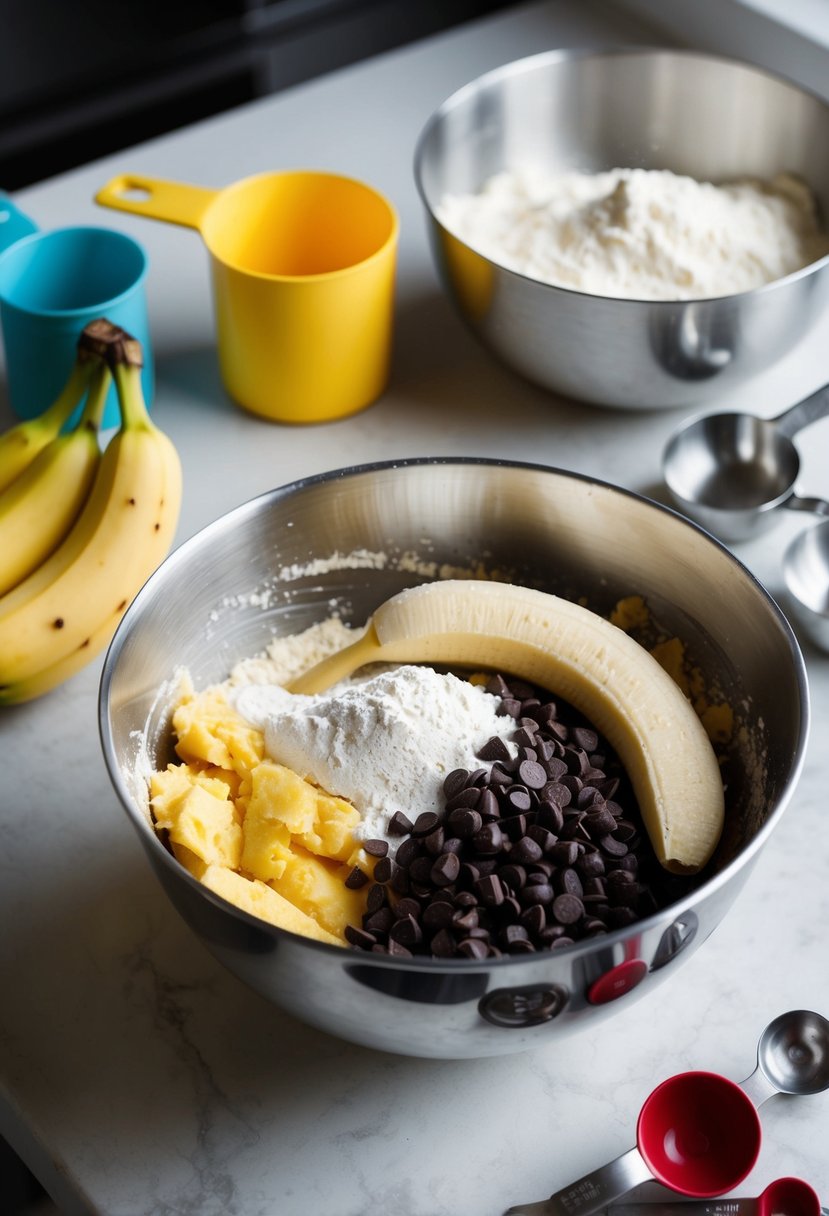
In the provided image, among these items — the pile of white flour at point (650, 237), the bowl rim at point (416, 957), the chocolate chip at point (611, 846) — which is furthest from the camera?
the pile of white flour at point (650, 237)

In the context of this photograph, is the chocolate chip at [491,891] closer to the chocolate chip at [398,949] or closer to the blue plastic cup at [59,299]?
the chocolate chip at [398,949]

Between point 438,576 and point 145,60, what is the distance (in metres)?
1.63

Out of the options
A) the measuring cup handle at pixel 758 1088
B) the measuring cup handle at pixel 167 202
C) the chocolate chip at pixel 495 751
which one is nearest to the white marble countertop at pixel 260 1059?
the measuring cup handle at pixel 758 1088

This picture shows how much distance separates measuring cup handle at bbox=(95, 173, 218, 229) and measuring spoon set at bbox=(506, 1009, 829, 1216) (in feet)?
3.43

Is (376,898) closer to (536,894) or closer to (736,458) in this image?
(536,894)

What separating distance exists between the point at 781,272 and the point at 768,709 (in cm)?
65

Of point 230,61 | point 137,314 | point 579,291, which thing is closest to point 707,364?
point 579,291

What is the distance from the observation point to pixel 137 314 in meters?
1.43

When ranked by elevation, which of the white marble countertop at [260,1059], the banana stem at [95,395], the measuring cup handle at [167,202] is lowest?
the white marble countertop at [260,1059]

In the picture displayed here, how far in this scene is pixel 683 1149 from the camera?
915 millimetres

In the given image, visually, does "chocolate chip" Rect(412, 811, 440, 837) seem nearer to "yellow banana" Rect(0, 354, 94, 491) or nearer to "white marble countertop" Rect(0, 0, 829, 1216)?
"white marble countertop" Rect(0, 0, 829, 1216)

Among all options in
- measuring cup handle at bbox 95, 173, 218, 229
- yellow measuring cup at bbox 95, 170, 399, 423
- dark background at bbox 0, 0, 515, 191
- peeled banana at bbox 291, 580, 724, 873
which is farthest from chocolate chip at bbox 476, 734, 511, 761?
dark background at bbox 0, 0, 515, 191

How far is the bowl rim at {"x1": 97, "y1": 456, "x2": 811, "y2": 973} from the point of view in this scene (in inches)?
31.0

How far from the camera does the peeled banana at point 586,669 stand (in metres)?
1.03
